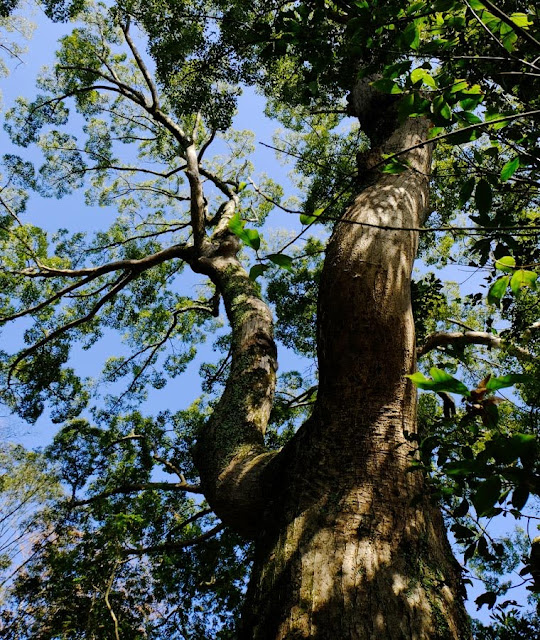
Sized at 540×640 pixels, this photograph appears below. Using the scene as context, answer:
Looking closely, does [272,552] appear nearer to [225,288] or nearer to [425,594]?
[425,594]

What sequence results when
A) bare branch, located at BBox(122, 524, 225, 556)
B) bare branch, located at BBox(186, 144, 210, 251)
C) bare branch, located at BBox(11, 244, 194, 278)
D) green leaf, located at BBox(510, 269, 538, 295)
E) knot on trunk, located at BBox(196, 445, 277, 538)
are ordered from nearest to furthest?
green leaf, located at BBox(510, 269, 538, 295) < knot on trunk, located at BBox(196, 445, 277, 538) < bare branch, located at BBox(122, 524, 225, 556) < bare branch, located at BBox(186, 144, 210, 251) < bare branch, located at BBox(11, 244, 194, 278)

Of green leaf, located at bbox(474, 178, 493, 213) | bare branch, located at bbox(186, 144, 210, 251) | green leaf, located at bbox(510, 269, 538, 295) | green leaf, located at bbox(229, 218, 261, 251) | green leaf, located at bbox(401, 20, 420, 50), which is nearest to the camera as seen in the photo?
green leaf, located at bbox(229, 218, 261, 251)

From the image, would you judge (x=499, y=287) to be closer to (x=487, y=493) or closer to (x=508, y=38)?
(x=487, y=493)

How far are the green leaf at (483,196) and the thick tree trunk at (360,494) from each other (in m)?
0.20

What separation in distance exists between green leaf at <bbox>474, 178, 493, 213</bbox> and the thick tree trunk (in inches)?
8.0

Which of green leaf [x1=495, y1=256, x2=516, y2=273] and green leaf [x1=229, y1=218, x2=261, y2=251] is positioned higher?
green leaf [x1=495, y1=256, x2=516, y2=273]

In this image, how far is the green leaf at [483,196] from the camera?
1216 mm

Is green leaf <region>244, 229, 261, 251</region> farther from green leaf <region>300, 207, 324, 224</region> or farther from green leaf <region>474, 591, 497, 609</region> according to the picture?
green leaf <region>474, 591, 497, 609</region>

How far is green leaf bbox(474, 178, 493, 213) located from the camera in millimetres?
1216

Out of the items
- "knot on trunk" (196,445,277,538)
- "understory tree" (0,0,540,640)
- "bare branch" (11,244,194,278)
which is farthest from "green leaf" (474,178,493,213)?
"bare branch" (11,244,194,278)

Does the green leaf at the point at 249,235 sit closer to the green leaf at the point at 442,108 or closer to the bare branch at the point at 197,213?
the green leaf at the point at 442,108

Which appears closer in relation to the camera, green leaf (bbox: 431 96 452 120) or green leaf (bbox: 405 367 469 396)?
green leaf (bbox: 405 367 469 396)

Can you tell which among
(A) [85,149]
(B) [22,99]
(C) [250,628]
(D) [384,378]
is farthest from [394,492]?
(B) [22,99]

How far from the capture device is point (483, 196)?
123 centimetres
